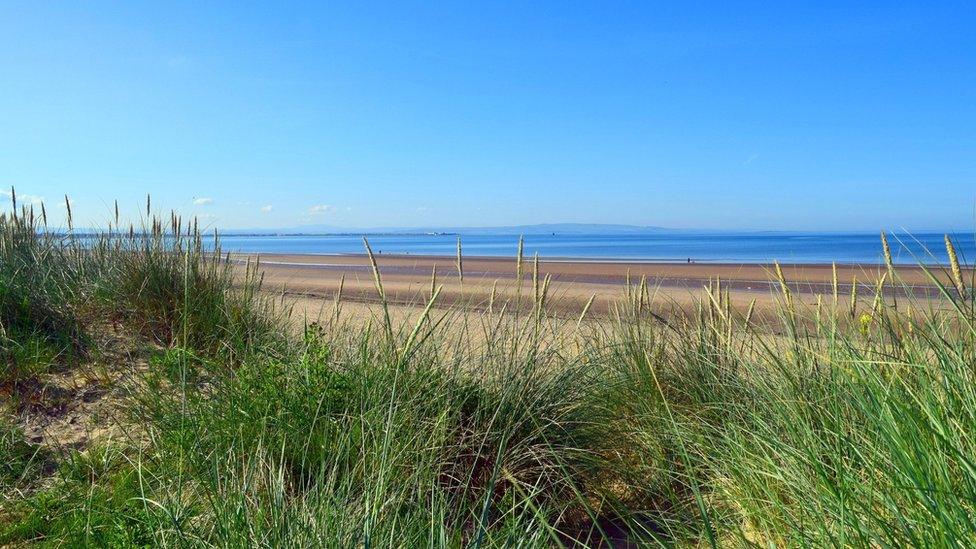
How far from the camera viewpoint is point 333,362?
389 centimetres

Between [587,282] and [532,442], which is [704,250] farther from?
[532,442]

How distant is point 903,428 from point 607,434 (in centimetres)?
163

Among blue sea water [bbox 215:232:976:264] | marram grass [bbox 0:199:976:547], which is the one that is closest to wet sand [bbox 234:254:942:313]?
blue sea water [bbox 215:232:976:264]

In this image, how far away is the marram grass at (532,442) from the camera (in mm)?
2182

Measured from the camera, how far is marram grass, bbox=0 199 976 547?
7.16 ft

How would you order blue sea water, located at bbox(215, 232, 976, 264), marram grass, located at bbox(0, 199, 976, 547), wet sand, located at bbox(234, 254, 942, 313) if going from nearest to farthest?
marram grass, located at bbox(0, 199, 976, 547) → wet sand, located at bbox(234, 254, 942, 313) → blue sea water, located at bbox(215, 232, 976, 264)

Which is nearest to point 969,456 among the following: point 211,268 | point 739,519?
point 739,519

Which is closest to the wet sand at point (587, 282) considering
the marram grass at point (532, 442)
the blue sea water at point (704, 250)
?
the blue sea water at point (704, 250)

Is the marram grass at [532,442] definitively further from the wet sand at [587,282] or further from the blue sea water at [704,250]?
the wet sand at [587,282]

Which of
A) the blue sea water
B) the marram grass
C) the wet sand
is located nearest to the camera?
the marram grass

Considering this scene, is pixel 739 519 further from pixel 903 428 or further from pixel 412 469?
pixel 412 469

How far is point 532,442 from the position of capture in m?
3.53

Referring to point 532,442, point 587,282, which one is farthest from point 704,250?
point 532,442

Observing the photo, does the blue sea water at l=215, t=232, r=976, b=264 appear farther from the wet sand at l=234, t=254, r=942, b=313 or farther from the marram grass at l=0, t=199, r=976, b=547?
the wet sand at l=234, t=254, r=942, b=313
